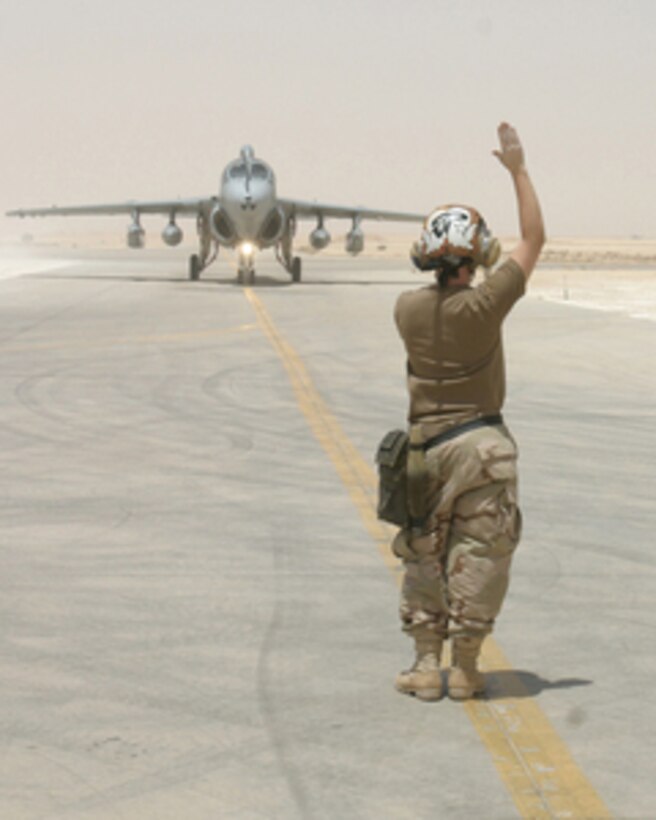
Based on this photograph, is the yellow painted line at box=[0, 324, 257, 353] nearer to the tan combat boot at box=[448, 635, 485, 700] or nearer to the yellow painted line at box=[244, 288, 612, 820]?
the yellow painted line at box=[244, 288, 612, 820]

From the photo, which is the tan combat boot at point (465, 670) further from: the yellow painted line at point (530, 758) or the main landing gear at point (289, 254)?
the main landing gear at point (289, 254)

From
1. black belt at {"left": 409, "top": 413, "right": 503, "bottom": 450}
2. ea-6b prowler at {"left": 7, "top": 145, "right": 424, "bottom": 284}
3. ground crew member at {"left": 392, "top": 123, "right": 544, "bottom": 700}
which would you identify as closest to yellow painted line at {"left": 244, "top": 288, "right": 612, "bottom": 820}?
ground crew member at {"left": 392, "top": 123, "right": 544, "bottom": 700}

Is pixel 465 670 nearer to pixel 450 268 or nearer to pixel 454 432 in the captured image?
pixel 454 432

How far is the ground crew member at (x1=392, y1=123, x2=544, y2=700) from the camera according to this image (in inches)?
255

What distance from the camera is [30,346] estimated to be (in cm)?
2572

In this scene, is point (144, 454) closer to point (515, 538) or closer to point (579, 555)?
point (579, 555)

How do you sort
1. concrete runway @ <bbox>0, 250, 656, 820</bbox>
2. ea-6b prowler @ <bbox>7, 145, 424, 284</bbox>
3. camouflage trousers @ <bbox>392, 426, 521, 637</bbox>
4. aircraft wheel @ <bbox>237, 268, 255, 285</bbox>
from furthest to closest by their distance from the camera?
aircraft wheel @ <bbox>237, 268, 255, 285</bbox> < ea-6b prowler @ <bbox>7, 145, 424, 284</bbox> < camouflage trousers @ <bbox>392, 426, 521, 637</bbox> < concrete runway @ <bbox>0, 250, 656, 820</bbox>

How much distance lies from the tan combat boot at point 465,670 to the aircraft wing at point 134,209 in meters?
44.3

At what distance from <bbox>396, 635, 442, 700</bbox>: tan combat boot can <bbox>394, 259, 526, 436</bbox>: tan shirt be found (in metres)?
0.84

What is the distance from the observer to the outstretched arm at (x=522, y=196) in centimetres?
662

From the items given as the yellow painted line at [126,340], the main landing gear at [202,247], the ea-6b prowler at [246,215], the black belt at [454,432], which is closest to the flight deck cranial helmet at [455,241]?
the black belt at [454,432]

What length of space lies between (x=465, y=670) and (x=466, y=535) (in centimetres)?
53

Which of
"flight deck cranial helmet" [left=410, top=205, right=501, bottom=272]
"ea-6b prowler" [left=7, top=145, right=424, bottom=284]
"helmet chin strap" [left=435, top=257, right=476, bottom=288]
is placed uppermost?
"flight deck cranial helmet" [left=410, top=205, right=501, bottom=272]

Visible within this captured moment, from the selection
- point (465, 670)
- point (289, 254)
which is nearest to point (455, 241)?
point (465, 670)
